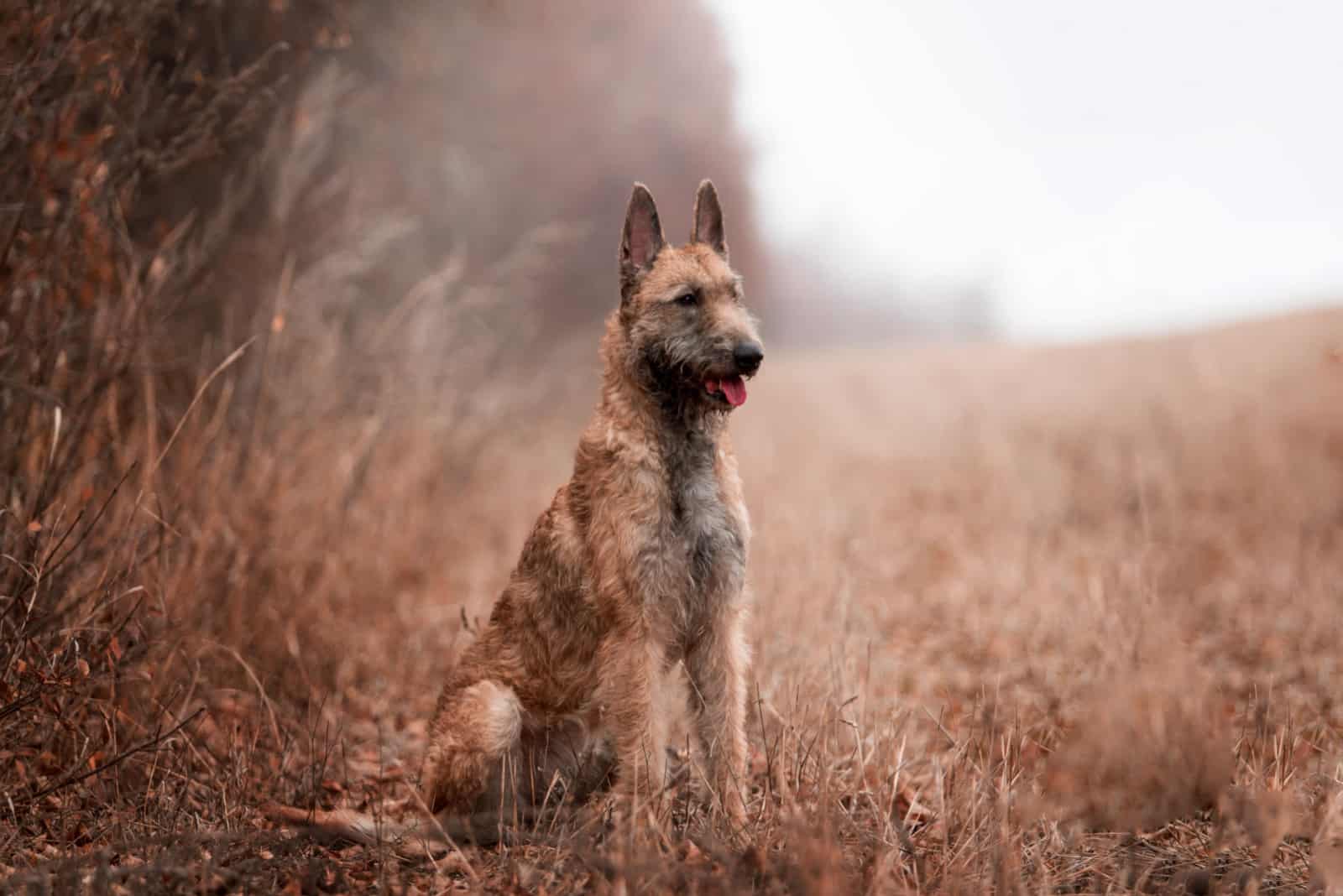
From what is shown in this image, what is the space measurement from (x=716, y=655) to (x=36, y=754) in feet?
8.99

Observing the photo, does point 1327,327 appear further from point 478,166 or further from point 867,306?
point 867,306

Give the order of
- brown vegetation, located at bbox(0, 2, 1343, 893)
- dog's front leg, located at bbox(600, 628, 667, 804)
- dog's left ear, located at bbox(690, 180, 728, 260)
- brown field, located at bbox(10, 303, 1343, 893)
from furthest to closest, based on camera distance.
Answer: dog's left ear, located at bbox(690, 180, 728, 260), dog's front leg, located at bbox(600, 628, 667, 804), brown vegetation, located at bbox(0, 2, 1343, 893), brown field, located at bbox(10, 303, 1343, 893)

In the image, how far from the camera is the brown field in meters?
3.16

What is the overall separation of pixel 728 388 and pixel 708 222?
82 cm

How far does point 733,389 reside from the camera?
3.38 meters

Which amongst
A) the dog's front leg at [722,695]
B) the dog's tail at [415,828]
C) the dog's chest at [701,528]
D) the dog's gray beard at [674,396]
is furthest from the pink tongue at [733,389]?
the dog's tail at [415,828]

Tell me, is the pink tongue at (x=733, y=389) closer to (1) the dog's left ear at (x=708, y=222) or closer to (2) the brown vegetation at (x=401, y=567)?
(1) the dog's left ear at (x=708, y=222)

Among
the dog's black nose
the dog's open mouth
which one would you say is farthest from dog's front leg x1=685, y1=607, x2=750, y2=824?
the dog's black nose

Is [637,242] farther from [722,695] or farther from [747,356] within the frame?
[722,695]

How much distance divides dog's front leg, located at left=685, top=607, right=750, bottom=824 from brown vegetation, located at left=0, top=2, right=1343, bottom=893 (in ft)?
0.69

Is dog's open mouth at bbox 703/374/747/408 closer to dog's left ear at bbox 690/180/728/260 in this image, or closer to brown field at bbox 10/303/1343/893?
dog's left ear at bbox 690/180/728/260

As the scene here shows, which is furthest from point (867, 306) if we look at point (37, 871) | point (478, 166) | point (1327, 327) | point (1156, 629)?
point (37, 871)

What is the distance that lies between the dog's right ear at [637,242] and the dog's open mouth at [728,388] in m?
0.54

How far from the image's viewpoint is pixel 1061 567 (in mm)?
8930
